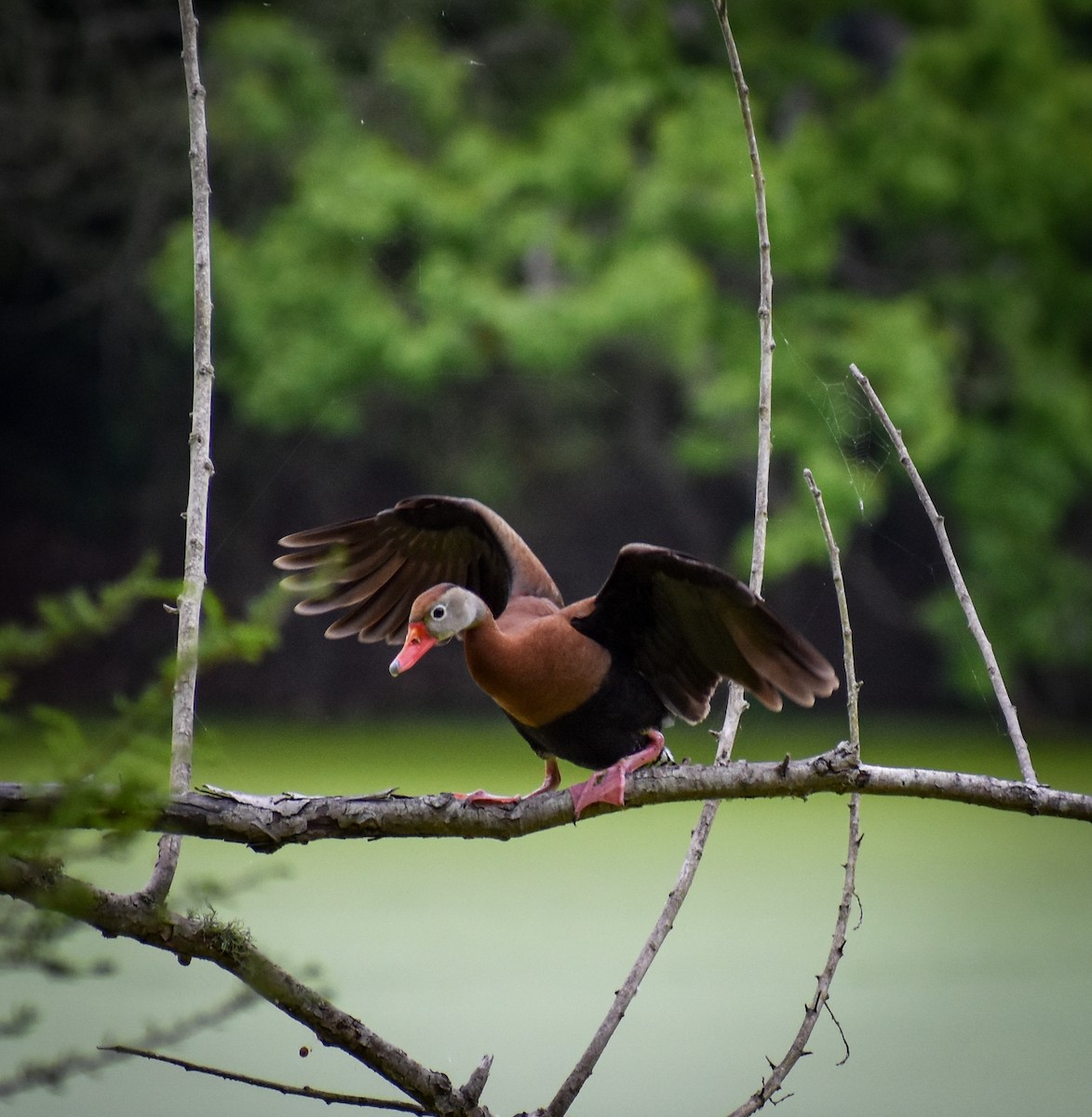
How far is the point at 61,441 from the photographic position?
5.38m

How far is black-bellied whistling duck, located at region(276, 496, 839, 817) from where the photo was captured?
46.3 inches

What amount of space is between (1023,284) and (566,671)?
3938mm

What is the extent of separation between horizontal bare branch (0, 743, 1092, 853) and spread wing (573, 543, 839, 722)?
0.10m

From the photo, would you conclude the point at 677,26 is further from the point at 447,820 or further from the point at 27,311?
the point at 447,820

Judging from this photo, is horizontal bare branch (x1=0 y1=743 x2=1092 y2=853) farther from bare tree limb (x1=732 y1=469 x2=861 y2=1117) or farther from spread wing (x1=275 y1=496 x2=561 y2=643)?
spread wing (x1=275 y1=496 x2=561 y2=643)

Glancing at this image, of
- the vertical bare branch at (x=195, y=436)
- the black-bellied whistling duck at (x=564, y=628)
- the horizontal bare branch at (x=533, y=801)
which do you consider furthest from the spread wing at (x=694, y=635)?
the vertical bare branch at (x=195, y=436)

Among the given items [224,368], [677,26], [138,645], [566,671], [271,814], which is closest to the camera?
[271,814]

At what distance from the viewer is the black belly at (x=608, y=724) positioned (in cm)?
131

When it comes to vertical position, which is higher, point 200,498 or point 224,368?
point 224,368

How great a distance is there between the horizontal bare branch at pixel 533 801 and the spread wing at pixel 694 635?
10 cm

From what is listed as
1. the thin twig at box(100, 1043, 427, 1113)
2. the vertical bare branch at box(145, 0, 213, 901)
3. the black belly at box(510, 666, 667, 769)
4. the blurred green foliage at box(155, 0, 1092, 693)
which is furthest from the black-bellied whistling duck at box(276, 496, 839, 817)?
the blurred green foliage at box(155, 0, 1092, 693)

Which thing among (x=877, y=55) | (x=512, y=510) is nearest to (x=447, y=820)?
(x=512, y=510)

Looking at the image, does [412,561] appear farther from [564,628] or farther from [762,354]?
[762,354]

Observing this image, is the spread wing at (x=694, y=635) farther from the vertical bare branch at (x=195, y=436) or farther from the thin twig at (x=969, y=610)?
the vertical bare branch at (x=195, y=436)
